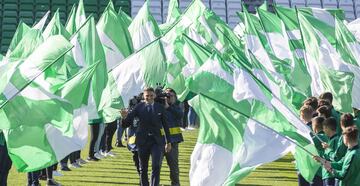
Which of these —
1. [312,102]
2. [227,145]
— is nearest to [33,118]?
[227,145]

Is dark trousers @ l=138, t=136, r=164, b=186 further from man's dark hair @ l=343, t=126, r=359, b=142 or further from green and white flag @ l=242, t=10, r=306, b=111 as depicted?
man's dark hair @ l=343, t=126, r=359, b=142

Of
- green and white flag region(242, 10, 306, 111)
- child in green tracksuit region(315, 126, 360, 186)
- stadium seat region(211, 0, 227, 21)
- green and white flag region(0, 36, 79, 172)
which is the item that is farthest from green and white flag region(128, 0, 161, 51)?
stadium seat region(211, 0, 227, 21)

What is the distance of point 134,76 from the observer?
681 inches

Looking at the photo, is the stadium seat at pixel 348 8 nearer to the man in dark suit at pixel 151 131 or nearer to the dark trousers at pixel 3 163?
the man in dark suit at pixel 151 131

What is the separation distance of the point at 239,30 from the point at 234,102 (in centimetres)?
2071

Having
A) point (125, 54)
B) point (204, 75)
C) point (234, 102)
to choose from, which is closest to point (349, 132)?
point (234, 102)

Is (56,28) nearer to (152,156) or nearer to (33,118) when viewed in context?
(152,156)

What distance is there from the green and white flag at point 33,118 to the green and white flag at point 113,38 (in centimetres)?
890

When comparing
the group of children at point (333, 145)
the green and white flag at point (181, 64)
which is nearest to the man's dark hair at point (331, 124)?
the group of children at point (333, 145)

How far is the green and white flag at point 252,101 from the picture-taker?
32.6 feet

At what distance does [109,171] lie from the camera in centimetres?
1656

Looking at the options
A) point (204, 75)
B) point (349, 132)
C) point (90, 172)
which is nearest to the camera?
point (349, 132)

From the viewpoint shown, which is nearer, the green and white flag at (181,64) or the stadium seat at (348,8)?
the green and white flag at (181,64)

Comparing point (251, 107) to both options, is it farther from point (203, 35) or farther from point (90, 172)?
point (203, 35)
